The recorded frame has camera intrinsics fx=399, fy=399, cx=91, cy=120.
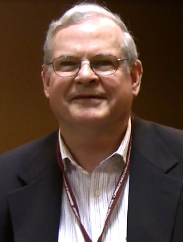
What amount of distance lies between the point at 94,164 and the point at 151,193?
225 millimetres

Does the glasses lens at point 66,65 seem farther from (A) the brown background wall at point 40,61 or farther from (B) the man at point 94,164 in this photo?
(A) the brown background wall at point 40,61

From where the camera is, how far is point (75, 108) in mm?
1334

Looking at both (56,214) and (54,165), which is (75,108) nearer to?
(54,165)

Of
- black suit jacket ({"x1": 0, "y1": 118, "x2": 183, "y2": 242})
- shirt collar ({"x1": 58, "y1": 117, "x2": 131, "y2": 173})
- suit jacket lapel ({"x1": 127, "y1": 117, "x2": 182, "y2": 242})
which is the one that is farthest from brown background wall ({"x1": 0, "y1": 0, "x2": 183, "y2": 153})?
suit jacket lapel ({"x1": 127, "y1": 117, "x2": 182, "y2": 242})

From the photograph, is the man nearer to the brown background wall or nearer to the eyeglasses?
the eyeglasses

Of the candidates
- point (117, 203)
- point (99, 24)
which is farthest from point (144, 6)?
point (117, 203)

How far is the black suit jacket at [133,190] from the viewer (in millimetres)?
1302

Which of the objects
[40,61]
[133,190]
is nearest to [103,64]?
[133,190]

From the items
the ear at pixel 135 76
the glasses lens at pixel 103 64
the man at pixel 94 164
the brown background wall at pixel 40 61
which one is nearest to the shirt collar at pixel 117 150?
the man at pixel 94 164

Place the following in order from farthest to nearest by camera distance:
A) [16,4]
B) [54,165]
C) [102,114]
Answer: [16,4], [54,165], [102,114]

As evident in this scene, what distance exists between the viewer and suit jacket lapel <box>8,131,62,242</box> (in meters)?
1.36

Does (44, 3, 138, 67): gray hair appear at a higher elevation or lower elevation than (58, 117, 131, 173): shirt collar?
higher

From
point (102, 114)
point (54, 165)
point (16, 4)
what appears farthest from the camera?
point (16, 4)

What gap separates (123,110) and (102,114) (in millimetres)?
93
